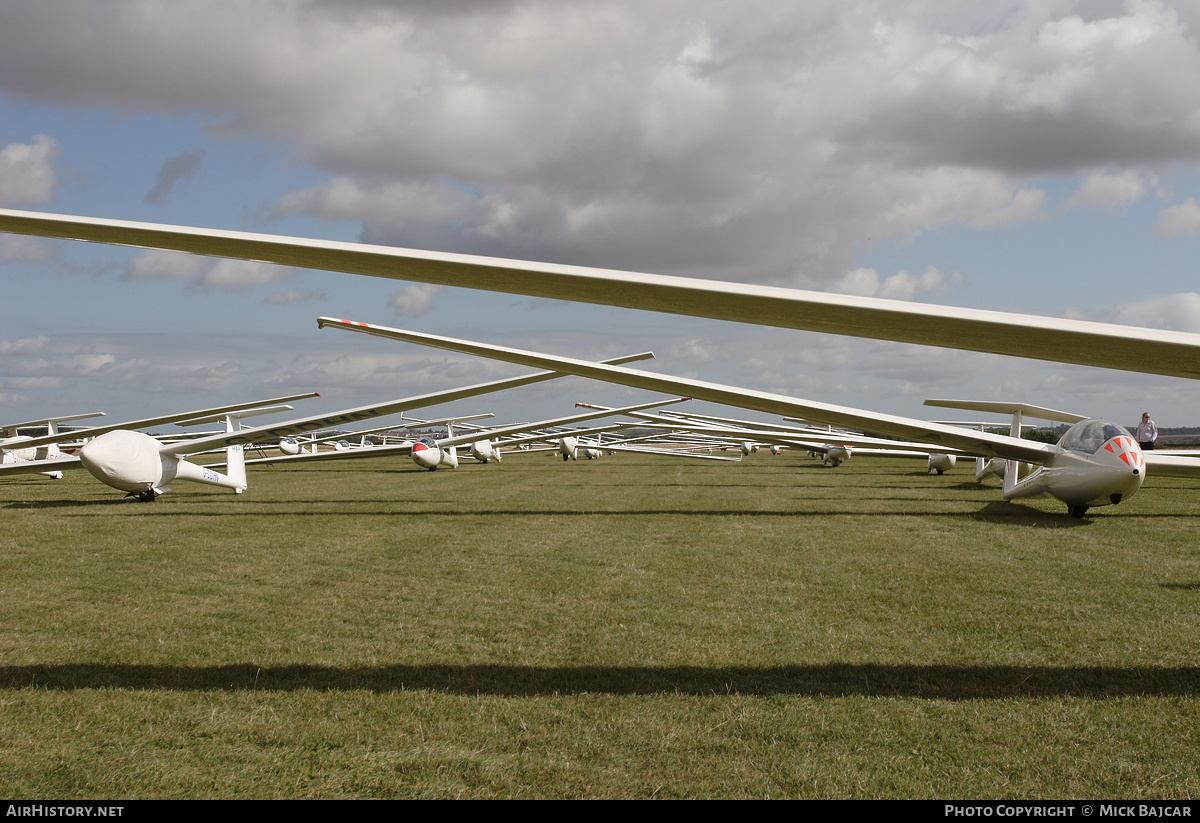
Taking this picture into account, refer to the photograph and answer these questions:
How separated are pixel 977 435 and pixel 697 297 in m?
8.17

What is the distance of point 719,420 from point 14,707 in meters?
17.0

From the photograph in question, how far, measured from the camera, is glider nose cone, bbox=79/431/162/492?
13875 millimetres

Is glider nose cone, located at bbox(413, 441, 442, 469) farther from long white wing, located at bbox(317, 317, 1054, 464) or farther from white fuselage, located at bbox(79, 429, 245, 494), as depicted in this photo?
long white wing, located at bbox(317, 317, 1054, 464)

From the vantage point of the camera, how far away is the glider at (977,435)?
437cm

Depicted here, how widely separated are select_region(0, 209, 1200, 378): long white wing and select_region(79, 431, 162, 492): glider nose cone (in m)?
13.8

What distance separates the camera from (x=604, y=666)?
436cm

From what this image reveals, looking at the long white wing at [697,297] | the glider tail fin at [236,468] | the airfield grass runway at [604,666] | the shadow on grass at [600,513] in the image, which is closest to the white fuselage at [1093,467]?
the shadow on grass at [600,513]

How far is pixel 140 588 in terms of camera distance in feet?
22.1

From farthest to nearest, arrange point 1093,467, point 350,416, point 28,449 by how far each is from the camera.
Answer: point 28,449
point 350,416
point 1093,467

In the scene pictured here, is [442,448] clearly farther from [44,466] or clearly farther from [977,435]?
[977,435]

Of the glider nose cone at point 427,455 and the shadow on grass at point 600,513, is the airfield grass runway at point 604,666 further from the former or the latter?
the glider nose cone at point 427,455

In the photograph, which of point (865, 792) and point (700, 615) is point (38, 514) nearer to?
point (700, 615)

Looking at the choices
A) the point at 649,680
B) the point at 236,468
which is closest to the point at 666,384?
the point at 649,680

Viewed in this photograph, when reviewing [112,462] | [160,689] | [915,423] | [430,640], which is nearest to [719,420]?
[915,423]
